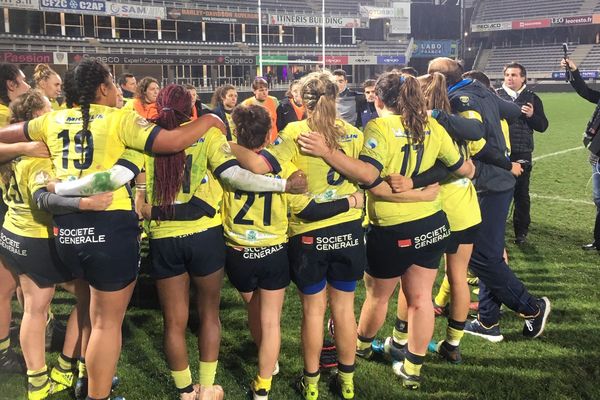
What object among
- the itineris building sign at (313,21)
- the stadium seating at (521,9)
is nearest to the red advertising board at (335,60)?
the itineris building sign at (313,21)

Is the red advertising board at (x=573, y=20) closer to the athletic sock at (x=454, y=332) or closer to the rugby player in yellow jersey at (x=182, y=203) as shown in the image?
the athletic sock at (x=454, y=332)

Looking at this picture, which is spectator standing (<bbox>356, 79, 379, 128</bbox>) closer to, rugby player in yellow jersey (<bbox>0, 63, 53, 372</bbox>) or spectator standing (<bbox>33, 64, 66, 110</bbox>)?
spectator standing (<bbox>33, 64, 66, 110</bbox>)

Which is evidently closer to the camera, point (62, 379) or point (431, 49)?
point (62, 379)

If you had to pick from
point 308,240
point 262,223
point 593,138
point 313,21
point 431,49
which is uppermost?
point 313,21

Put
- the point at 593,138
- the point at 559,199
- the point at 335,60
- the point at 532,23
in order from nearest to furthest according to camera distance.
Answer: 1. the point at 593,138
2. the point at 559,199
3. the point at 335,60
4. the point at 532,23

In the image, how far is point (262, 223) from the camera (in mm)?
3164

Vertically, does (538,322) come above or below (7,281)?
below

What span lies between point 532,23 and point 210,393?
6285 cm

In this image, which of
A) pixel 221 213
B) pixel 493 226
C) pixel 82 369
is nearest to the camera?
pixel 221 213

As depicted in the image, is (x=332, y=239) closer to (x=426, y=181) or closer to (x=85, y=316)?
(x=426, y=181)

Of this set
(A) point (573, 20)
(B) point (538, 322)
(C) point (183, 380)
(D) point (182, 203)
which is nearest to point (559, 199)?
(B) point (538, 322)

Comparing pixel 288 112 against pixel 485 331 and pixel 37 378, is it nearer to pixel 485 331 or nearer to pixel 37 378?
pixel 485 331

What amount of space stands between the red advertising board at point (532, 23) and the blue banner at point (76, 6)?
4277 cm

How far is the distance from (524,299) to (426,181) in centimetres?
159
